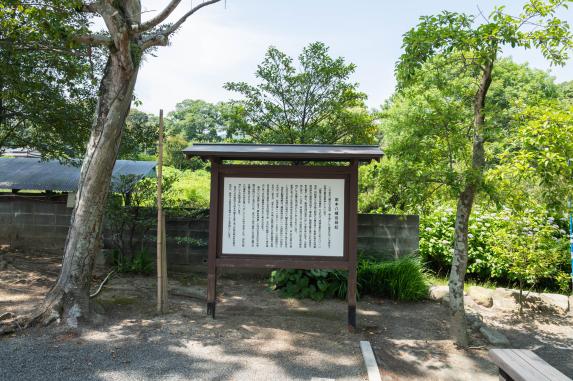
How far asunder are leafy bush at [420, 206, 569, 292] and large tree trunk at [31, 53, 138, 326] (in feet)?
16.7

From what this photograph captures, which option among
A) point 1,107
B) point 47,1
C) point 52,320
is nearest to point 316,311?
point 52,320

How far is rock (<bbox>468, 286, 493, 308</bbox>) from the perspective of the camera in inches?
271

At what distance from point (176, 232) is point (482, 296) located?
558 cm

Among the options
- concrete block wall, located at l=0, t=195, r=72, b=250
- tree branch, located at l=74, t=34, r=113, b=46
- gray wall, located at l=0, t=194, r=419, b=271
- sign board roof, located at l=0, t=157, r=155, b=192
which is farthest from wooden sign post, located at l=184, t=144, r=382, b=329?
concrete block wall, located at l=0, t=195, r=72, b=250

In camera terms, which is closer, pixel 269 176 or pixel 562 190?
pixel 562 190

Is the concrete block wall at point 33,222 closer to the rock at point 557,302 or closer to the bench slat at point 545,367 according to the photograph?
the bench slat at point 545,367

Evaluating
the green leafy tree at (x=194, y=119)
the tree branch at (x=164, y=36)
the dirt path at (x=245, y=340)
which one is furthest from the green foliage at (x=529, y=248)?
the green leafy tree at (x=194, y=119)

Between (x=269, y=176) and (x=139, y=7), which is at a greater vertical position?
(x=139, y=7)

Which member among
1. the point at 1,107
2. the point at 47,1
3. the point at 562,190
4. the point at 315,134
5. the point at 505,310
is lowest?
the point at 505,310

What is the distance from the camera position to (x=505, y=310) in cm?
677

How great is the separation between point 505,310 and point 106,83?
268 inches

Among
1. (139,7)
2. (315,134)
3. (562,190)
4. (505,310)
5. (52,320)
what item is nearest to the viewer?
(562,190)

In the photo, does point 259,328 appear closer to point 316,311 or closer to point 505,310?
point 316,311

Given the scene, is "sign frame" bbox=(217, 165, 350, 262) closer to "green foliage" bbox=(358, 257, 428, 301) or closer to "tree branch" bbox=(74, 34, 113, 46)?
"green foliage" bbox=(358, 257, 428, 301)
